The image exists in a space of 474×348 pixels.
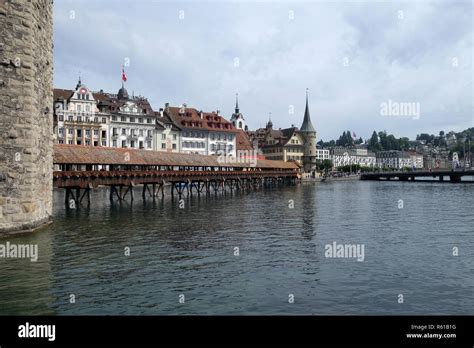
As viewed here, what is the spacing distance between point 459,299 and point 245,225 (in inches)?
626

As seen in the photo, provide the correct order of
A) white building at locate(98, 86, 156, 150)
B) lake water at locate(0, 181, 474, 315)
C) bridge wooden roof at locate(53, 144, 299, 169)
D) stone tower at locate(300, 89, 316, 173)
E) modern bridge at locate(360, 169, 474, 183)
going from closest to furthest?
lake water at locate(0, 181, 474, 315), bridge wooden roof at locate(53, 144, 299, 169), white building at locate(98, 86, 156, 150), modern bridge at locate(360, 169, 474, 183), stone tower at locate(300, 89, 316, 173)

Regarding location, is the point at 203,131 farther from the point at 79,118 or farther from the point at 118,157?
the point at 118,157

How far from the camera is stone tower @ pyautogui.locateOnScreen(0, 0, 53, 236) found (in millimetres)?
19141

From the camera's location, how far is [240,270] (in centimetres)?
1487

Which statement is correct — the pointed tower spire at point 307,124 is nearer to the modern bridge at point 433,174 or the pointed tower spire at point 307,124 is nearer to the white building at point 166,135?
the modern bridge at point 433,174

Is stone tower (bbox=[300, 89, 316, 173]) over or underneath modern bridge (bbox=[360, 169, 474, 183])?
over

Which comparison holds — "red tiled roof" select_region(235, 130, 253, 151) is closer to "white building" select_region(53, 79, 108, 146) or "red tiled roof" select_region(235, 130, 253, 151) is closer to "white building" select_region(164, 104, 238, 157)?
"white building" select_region(164, 104, 238, 157)

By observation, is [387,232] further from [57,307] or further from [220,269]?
[57,307]

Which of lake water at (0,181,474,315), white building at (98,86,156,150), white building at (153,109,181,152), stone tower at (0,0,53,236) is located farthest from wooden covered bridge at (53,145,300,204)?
white building at (98,86,156,150)

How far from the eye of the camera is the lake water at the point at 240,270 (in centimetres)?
1115

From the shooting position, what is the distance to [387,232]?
23500mm

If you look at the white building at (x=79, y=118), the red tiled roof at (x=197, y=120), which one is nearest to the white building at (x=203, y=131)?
the red tiled roof at (x=197, y=120)

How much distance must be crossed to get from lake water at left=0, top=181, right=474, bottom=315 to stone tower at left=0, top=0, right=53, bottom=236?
139 centimetres

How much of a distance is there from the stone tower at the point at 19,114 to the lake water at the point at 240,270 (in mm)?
1391
